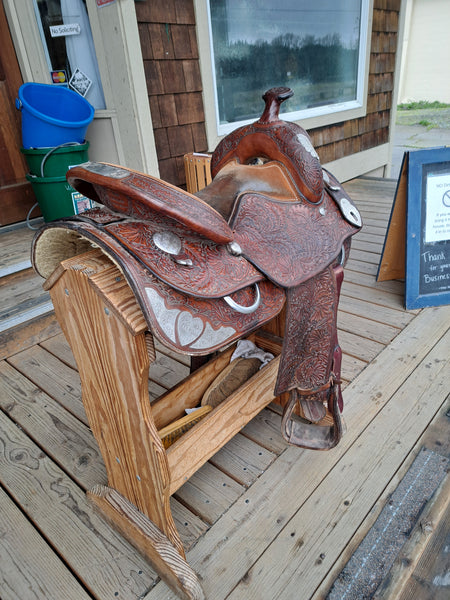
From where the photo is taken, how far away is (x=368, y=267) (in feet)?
8.87

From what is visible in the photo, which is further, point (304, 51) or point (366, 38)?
point (366, 38)

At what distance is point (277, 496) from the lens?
1239 millimetres

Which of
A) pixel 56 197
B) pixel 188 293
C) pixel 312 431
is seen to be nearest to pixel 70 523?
pixel 312 431

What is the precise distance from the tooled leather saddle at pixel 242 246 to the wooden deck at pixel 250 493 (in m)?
0.23

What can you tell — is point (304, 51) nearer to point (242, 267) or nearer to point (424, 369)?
point (424, 369)

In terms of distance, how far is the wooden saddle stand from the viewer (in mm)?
782

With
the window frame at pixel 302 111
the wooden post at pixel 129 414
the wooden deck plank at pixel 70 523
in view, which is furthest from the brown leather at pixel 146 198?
the window frame at pixel 302 111

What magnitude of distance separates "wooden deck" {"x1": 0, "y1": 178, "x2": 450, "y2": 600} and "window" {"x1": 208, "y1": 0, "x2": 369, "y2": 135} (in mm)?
2279

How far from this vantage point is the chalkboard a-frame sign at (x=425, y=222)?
213 cm

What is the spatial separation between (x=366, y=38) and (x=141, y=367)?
4746 mm

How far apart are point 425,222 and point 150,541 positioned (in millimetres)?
2036

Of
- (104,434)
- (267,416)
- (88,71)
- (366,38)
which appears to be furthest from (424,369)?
(366,38)

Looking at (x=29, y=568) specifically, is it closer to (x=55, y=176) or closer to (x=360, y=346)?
Result: (x=360, y=346)

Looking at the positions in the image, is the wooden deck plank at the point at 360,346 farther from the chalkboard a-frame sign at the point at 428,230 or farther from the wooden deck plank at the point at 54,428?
the wooden deck plank at the point at 54,428
